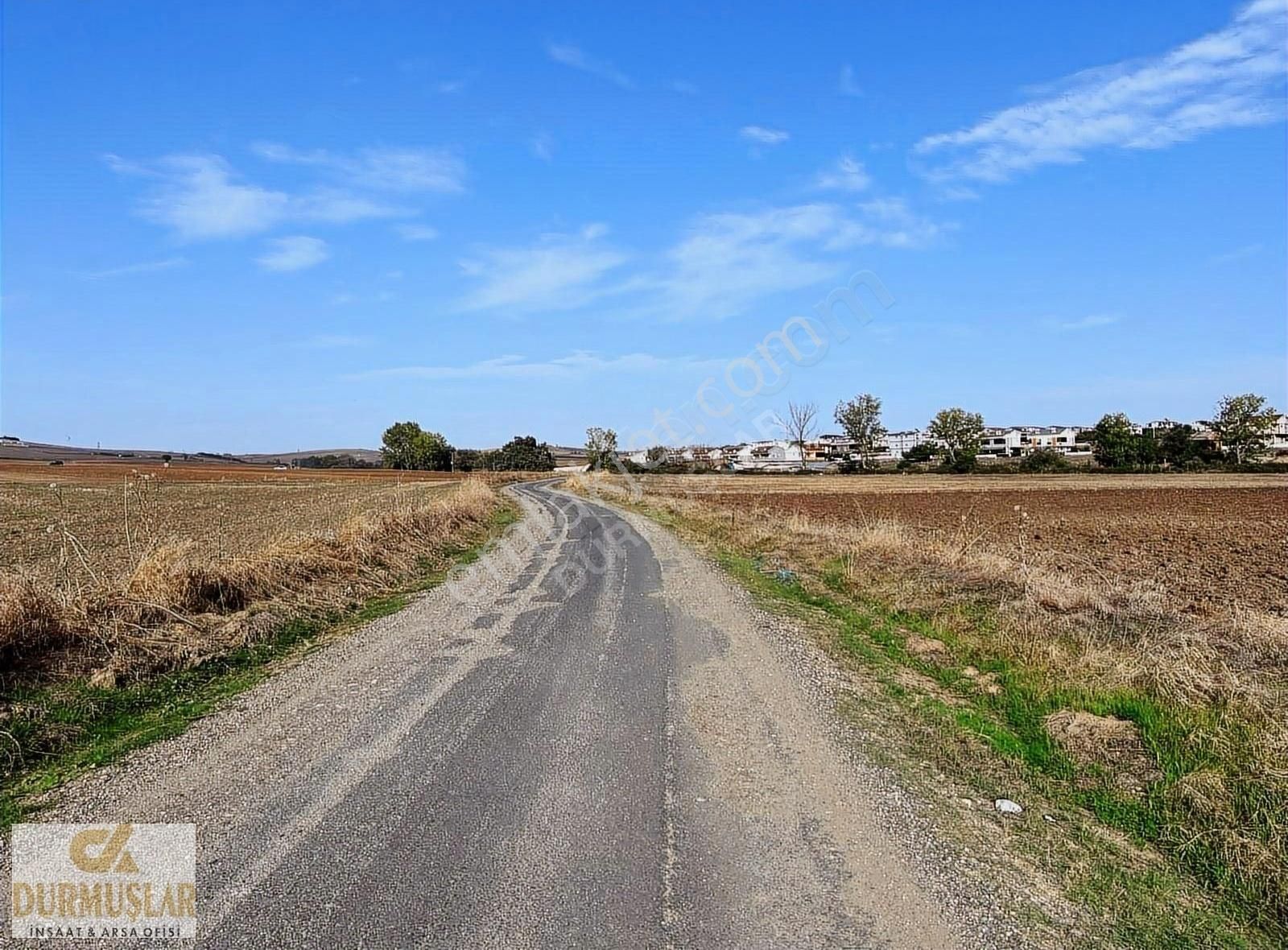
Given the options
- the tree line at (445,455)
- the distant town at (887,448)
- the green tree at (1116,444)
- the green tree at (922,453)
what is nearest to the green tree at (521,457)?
the tree line at (445,455)

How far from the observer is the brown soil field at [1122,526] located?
46.7 ft

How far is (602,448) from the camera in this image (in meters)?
105

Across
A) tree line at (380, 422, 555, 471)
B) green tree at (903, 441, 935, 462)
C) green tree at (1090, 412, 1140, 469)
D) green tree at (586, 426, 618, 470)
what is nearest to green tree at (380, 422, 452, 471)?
tree line at (380, 422, 555, 471)

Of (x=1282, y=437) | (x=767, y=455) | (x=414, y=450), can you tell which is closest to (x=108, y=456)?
(x=414, y=450)

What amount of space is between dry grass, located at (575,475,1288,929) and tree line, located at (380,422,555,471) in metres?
119

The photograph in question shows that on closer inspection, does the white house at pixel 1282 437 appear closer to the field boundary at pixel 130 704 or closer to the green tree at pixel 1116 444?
the green tree at pixel 1116 444

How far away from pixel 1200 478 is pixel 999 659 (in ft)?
263

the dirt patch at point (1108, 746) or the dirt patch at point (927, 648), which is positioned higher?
the dirt patch at point (1108, 746)

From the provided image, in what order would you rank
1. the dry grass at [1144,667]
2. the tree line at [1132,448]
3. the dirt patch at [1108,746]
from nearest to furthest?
the dry grass at [1144,667], the dirt patch at [1108,746], the tree line at [1132,448]

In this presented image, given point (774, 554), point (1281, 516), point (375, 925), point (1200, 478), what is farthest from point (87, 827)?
→ point (1200, 478)

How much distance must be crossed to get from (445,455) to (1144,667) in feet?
455

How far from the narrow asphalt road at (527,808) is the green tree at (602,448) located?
85.7 metres

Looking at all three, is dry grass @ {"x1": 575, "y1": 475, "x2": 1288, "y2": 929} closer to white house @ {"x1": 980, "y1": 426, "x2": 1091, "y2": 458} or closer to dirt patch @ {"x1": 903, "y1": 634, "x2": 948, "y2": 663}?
dirt patch @ {"x1": 903, "y1": 634, "x2": 948, "y2": 663}

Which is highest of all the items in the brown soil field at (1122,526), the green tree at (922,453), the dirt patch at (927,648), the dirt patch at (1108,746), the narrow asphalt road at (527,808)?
the green tree at (922,453)
